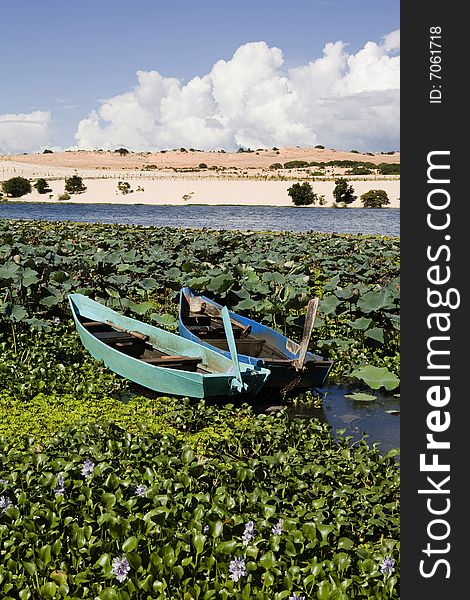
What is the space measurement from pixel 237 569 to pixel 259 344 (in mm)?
5021

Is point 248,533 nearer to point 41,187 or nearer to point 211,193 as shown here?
point 211,193

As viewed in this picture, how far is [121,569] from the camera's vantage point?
3629mm

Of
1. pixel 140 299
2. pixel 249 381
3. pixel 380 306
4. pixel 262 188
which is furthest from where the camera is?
pixel 262 188

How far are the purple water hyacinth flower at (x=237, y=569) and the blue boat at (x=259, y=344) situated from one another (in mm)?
3545

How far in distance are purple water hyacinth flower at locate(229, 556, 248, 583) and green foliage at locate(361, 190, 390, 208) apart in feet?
169

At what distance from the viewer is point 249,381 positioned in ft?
23.0

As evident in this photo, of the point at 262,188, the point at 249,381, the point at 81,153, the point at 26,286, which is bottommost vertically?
the point at 249,381

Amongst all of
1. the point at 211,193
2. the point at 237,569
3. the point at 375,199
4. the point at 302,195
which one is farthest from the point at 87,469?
the point at 211,193

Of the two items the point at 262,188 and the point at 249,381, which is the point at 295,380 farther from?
the point at 262,188

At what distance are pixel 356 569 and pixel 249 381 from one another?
10.4 feet

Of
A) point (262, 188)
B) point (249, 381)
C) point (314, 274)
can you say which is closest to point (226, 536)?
point (249, 381)

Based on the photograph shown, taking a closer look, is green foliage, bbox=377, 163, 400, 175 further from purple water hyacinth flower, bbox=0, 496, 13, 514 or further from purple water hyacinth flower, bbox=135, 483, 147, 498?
purple water hyacinth flower, bbox=0, 496, 13, 514

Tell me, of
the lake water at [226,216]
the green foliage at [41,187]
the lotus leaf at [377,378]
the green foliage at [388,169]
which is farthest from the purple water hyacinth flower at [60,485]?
the green foliage at [388,169]

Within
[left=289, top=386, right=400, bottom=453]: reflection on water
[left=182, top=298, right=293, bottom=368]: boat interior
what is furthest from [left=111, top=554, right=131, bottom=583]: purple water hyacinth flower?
[left=182, top=298, right=293, bottom=368]: boat interior
